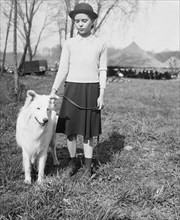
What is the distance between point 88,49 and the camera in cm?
310

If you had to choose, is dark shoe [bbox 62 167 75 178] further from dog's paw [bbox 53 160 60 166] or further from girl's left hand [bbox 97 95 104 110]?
girl's left hand [bbox 97 95 104 110]

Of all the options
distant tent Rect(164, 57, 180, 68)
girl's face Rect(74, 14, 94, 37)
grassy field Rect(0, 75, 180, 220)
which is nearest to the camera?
grassy field Rect(0, 75, 180, 220)

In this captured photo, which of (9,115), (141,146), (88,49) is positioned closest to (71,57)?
(88,49)

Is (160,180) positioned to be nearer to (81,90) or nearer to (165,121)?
(81,90)

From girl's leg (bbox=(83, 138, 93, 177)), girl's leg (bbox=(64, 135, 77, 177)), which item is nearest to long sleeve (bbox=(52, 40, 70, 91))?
girl's leg (bbox=(64, 135, 77, 177))

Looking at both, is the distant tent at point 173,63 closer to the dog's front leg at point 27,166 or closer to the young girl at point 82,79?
the young girl at point 82,79

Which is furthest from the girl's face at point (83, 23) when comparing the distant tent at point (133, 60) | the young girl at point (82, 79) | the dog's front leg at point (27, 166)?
the distant tent at point (133, 60)

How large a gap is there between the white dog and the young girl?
26cm

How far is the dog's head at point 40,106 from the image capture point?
9.27 feet

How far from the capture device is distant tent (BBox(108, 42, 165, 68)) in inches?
1620

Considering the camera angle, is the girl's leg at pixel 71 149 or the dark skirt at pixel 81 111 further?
the girl's leg at pixel 71 149

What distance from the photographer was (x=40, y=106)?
112 inches

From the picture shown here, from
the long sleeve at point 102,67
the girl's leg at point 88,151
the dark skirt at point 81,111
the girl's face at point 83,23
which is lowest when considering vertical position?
the girl's leg at point 88,151

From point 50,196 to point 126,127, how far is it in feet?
11.8
